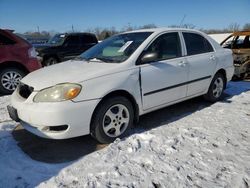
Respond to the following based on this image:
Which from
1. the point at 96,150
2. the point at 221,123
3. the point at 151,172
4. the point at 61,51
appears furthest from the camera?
the point at 61,51

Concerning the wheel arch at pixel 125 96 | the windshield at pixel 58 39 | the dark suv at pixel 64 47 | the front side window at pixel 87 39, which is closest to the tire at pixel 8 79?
the wheel arch at pixel 125 96

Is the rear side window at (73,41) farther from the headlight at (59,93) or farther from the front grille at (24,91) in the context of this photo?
the headlight at (59,93)

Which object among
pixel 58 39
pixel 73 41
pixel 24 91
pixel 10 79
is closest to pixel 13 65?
pixel 10 79

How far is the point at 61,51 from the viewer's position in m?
12.5

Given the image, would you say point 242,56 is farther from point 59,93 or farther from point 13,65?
point 59,93

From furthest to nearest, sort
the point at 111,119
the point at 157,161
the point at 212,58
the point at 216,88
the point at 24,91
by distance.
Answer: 1. the point at 216,88
2. the point at 212,58
3. the point at 24,91
4. the point at 111,119
5. the point at 157,161

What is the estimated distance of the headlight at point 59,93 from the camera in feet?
11.7

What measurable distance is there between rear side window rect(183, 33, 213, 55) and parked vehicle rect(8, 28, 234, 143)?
2 centimetres

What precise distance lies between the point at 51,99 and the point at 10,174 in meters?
0.98

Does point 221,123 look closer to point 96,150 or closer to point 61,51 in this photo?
point 96,150

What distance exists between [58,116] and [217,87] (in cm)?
366

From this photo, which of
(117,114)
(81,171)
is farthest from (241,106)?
(81,171)

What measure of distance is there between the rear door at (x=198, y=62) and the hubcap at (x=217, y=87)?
1.12ft

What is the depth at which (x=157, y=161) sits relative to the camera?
3.43 meters
